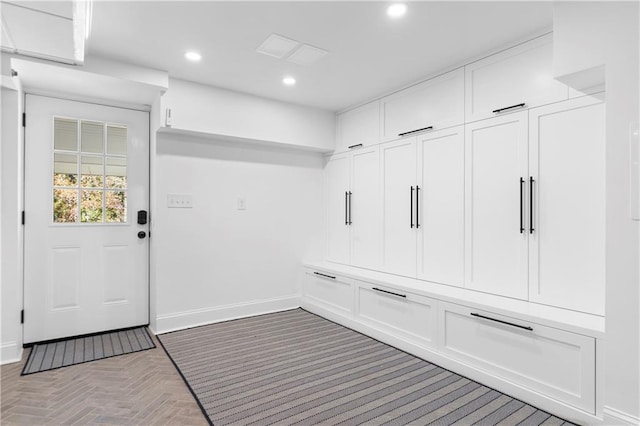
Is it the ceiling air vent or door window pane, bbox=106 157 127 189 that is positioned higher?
the ceiling air vent

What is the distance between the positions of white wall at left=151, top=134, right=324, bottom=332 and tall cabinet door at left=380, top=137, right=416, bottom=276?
1164 mm

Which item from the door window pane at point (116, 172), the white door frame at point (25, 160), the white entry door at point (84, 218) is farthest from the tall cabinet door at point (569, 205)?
the door window pane at point (116, 172)

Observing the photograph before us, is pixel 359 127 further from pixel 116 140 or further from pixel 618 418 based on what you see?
pixel 618 418

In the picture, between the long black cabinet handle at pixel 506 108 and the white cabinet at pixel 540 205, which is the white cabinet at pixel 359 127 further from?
the long black cabinet handle at pixel 506 108

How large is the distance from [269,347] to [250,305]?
1.03 meters

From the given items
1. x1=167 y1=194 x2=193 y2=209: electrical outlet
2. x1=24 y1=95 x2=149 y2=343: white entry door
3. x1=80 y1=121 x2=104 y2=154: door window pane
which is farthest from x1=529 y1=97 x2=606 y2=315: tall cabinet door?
x1=80 y1=121 x2=104 y2=154: door window pane

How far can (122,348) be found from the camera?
315 centimetres

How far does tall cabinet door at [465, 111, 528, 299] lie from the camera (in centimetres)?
267

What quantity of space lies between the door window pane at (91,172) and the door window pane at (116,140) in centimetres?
15

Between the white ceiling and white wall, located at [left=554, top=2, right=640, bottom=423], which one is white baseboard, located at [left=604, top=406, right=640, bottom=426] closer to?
white wall, located at [left=554, top=2, right=640, bottom=423]

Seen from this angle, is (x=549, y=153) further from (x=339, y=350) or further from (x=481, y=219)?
(x=339, y=350)

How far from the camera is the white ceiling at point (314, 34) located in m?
2.30

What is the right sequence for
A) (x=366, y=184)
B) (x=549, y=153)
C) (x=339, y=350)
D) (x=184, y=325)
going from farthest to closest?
(x=366, y=184) < (x=184, y=325) < (x=339, y=350) < (x=549, y=153)

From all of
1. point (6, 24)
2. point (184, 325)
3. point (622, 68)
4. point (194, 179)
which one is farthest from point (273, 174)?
point (622, 68)
